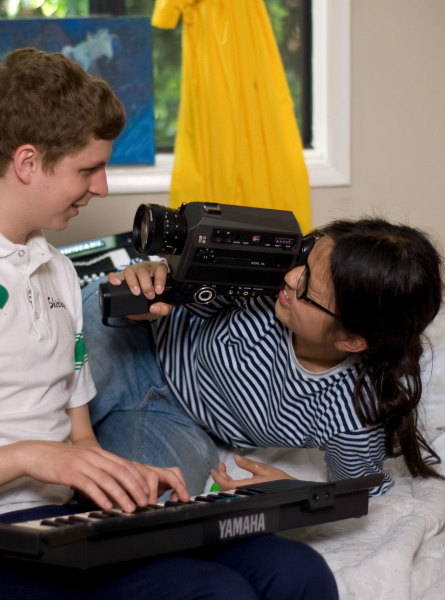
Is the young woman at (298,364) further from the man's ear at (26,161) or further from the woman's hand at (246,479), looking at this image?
the man's ear at (26,161)

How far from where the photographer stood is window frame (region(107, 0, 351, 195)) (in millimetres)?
2344

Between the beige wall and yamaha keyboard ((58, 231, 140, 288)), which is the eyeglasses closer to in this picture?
yamaha keyboard ((58, 231, 140, 288))

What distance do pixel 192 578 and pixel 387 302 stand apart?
552 mm

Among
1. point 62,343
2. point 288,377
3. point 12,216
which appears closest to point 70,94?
point 12,216

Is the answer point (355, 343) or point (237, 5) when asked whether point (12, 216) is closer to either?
point (355, 343)

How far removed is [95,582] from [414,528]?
1.79 ft

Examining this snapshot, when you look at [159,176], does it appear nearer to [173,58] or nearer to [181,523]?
[173,58]

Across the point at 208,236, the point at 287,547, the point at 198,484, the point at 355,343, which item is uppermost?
the point at 208,236

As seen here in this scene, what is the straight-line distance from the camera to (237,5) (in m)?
2.08

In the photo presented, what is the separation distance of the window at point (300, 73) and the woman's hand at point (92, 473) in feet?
4.79

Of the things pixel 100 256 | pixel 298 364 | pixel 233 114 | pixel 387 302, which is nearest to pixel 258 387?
pixel 298 364

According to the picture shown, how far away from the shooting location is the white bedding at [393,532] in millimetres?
1073

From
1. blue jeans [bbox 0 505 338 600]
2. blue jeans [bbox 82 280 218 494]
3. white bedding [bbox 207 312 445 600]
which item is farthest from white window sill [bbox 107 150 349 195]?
blue jeans [bbox 0 505 338 600]

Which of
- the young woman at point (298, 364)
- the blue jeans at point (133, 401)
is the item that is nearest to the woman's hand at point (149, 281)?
the young woman at point (298, 364)
